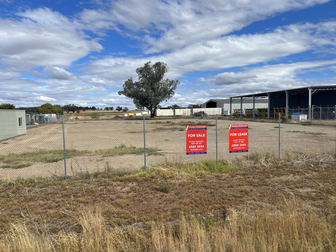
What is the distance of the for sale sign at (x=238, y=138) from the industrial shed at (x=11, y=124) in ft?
68.6

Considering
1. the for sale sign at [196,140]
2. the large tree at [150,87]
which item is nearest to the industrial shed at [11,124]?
the for sale sign at [196,140]

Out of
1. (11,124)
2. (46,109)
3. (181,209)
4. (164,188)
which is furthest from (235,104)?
(181,209)

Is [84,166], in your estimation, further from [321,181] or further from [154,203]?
[321,181]

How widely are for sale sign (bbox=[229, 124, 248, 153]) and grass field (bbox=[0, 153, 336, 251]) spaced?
2.06ft

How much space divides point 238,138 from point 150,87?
69.2 metres

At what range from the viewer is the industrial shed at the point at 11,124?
22.9 metres

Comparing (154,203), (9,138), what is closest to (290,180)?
(154,203)

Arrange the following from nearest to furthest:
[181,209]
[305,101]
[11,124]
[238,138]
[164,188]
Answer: [181,209] → [164,188] → [238,138] → [11,124] → [305,101]

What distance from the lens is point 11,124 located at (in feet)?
80.5

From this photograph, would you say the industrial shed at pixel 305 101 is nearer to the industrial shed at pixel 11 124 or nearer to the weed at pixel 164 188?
the industrial shed at pixel 11 124

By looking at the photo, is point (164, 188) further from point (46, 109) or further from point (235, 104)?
point (46, 109)

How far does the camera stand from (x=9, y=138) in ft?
78.2

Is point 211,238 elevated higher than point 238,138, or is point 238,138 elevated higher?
point 238,138

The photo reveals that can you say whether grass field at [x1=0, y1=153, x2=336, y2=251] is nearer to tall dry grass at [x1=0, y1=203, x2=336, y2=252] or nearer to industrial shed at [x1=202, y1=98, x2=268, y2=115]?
tall dry grass at [x1=0, y1=203, x2=336, y2=252]
